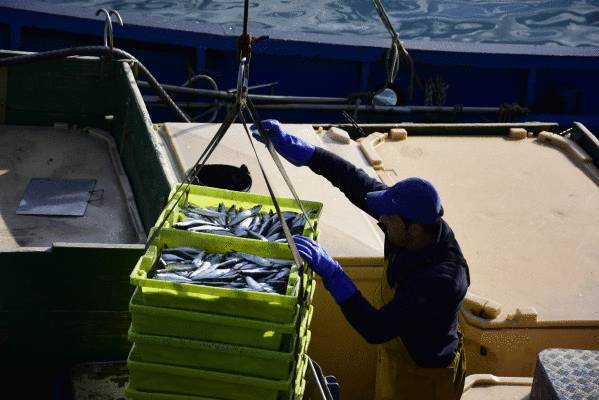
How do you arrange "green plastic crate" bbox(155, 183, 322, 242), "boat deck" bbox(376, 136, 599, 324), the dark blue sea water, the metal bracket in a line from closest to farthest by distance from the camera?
"green plastic crate" bbox(155, 183, 322, 242) → "boat deck" bbox(376, 136, 599, 324) → the metal bracket → the dark blue sea water

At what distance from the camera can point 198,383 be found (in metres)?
2.69

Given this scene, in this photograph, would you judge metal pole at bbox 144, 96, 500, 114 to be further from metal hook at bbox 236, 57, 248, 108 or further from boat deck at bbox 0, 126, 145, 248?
metal hook at bbox 236, 57, 248, 108

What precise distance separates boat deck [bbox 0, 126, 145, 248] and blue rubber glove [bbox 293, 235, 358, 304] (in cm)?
170

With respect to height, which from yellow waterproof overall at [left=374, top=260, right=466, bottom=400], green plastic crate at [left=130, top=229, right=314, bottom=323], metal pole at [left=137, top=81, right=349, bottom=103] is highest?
green plastic crate at [left=130, top=229, right=314, bottom=323]

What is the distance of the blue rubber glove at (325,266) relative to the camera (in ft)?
9.18

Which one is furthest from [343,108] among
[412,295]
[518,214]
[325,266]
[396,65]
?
[325,266]

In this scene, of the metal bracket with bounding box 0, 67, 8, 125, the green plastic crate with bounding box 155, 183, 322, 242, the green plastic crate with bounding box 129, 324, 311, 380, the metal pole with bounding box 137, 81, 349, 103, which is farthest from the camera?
the metal pole with bounding box 137, 81, 349, 103

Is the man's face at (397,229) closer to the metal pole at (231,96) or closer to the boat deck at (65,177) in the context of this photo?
the boat deck at (65,177)

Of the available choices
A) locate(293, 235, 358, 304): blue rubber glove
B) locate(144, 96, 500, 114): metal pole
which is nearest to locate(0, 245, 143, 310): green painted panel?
locate(293, 235, 358, 304): blue rubber glove

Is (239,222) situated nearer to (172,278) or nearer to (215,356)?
(172,278)

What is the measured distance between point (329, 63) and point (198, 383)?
607cm

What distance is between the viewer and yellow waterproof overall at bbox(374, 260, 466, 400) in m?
3.36

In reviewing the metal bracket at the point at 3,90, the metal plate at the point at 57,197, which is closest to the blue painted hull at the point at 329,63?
the metal bracket at the point at 3,90

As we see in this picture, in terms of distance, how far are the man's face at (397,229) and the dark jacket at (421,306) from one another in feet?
0.21
